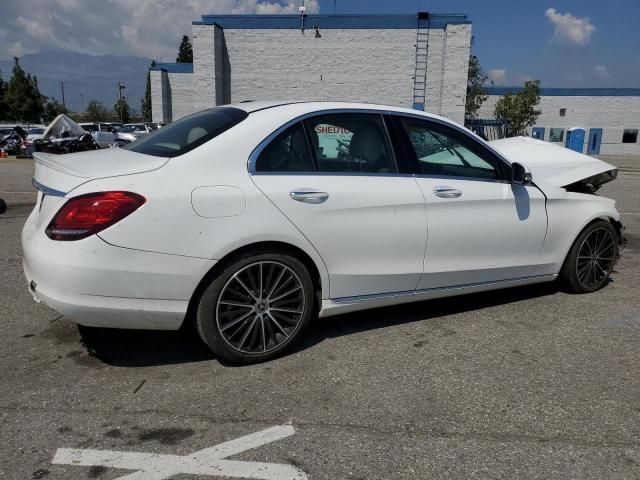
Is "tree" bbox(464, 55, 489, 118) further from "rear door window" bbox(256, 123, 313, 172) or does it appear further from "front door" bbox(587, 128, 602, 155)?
"rear door window" bbox(256, 123, 313, 172)

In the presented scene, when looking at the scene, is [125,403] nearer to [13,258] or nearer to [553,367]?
[553,367]

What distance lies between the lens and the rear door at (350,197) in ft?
10.8

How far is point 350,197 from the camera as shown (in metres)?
3.44

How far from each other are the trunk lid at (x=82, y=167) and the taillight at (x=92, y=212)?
4.8 inches

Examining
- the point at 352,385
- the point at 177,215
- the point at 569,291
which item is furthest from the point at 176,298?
the point at 569,291

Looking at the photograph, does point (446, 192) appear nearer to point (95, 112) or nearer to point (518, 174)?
point (518, 174)

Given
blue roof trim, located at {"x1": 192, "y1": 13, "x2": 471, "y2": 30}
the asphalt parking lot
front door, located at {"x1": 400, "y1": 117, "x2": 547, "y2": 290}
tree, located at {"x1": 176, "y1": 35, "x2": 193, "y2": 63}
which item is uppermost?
tree, located at {"x1": 176, "y1": 35, "x2": 193, "y2": 63}

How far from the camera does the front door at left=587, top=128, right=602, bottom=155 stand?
38.9 m

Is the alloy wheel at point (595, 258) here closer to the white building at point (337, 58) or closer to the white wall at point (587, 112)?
the white building at point (337, 58)

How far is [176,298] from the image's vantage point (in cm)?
303

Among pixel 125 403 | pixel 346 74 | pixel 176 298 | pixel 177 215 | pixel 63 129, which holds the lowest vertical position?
pixel 125 403

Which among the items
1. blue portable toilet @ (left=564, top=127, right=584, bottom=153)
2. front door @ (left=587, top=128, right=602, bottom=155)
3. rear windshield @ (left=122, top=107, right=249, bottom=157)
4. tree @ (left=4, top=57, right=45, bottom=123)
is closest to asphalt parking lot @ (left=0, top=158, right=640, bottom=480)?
→ rear windshield @ (left=122, top=107, right=249, bottom=157)

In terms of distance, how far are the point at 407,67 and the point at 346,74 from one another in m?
3.05

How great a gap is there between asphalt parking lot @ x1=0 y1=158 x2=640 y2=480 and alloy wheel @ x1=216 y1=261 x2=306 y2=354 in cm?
19
